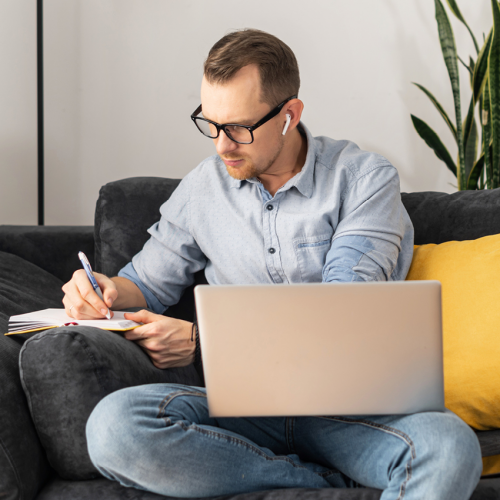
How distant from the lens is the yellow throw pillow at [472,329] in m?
1.03

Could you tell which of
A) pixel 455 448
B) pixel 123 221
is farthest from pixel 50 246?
pixel 455 448

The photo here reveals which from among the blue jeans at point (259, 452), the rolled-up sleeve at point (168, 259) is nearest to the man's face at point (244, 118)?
the rolled-up sleeve at point (168, 259)

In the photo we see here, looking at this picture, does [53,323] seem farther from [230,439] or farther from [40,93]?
[40,93]

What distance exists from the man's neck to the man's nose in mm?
147

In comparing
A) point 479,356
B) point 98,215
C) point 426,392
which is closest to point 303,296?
point 426,392

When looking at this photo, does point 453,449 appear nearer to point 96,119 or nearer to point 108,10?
point 96,119

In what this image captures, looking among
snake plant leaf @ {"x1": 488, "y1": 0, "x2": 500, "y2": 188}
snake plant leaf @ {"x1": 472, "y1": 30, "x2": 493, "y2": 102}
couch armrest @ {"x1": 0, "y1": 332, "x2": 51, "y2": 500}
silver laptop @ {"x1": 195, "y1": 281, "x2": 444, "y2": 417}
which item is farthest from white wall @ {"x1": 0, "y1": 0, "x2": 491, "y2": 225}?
silver laptop @ {"x1": 195, "y1": 281, "x2": 444, "y2": 417}

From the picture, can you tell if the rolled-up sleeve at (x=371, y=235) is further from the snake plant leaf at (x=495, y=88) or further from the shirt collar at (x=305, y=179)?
the snake plant leaf at (x=495, y=88)

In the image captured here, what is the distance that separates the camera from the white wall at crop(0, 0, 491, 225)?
220 centimetres

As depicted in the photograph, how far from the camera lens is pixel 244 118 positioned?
115 cm

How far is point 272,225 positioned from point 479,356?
53 centimetres

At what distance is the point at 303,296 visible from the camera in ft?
2.27

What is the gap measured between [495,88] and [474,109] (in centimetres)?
16

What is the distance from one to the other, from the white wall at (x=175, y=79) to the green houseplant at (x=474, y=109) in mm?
247
